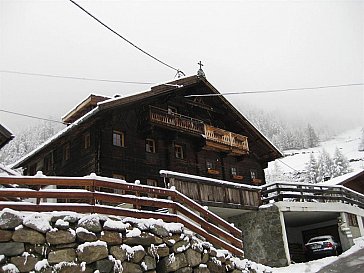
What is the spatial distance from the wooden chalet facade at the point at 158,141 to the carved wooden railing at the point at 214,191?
154 inches

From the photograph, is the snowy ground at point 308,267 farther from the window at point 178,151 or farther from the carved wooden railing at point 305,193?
the window at point 178,151

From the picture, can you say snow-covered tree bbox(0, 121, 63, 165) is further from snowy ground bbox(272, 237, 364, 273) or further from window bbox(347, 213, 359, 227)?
snowy ground bbox(272, 237, 364, 273)

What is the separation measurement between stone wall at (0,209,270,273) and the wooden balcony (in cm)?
1401

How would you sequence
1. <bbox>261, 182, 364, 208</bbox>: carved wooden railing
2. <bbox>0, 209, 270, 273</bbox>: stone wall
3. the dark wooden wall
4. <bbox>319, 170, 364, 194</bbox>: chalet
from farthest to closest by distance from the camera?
<bbox>319, 170, 364, 194</bbox>: chalet
<bbox>261, 182, 364, 208</bbox>: carved wooden railing
the dark wooden wall
<bbox>0, 209, 270, 273</bbox>: stone wall

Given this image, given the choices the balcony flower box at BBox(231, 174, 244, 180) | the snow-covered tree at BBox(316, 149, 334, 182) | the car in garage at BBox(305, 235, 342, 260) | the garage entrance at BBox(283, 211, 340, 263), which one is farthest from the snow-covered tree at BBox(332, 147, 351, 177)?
the car in garage at BBox(305, 235, 342, 260)

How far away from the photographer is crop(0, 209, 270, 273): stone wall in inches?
306

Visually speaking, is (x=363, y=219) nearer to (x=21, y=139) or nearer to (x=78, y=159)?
(x=78, y=159)

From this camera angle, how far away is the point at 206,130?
24.2m

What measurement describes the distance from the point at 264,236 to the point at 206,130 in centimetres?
718

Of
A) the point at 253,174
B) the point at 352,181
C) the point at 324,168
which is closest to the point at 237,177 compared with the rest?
the point at 253,174

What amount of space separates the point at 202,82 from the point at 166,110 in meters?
3.74

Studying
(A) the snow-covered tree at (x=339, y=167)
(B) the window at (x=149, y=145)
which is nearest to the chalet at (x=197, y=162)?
(B) the window at (x=149, y=145)

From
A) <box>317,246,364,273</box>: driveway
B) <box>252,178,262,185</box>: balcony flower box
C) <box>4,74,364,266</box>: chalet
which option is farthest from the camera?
<box>252,178,262,185</box>: balcony flower box

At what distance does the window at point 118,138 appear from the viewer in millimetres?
20531
